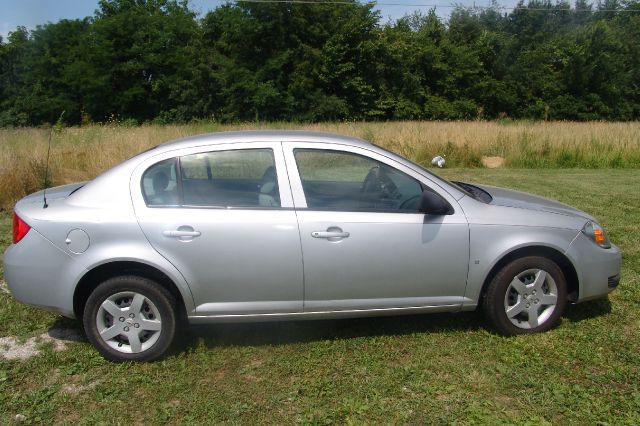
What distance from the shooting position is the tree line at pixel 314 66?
40250mm

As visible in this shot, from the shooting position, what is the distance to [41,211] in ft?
12.8

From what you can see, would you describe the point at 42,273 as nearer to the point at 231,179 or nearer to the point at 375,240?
the point at 231,179

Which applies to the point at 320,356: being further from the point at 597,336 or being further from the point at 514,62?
the point at 514,62

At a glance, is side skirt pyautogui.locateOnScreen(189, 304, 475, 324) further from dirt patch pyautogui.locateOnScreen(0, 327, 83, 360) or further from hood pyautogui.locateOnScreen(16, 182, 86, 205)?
hood pyautogui.locateOnScreen(16, 182, 86, 205)

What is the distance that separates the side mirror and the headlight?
113cm

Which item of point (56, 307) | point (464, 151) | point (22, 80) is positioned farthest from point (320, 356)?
point (22, 80)

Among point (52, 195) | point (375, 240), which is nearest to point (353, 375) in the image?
point (375, 240)

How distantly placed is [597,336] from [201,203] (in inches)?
123

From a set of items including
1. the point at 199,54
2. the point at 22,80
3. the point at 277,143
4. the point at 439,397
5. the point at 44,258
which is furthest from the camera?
the point at 22,80

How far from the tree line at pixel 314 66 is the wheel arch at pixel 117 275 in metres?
35.9

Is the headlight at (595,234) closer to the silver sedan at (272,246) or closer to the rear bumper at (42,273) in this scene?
the silver sedan at (272,246)

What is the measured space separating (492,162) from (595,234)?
11.6 metres

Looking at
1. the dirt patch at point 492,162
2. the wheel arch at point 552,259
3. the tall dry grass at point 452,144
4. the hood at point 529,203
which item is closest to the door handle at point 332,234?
the wheel arch at point 552,259

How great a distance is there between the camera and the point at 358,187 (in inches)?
167
